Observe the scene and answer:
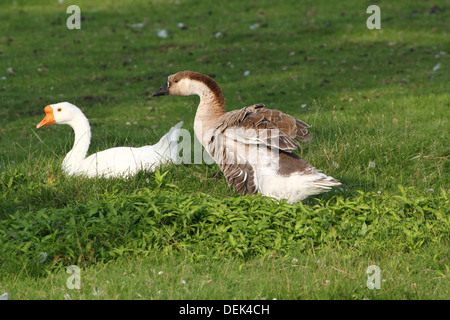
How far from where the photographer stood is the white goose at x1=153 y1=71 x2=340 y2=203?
267 inches

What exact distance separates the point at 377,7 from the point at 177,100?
9.08m

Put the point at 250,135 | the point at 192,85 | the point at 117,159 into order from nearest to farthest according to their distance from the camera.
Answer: the point at 250,135, the point at 192,85, the point at 117,159

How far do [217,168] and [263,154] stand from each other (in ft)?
5.57

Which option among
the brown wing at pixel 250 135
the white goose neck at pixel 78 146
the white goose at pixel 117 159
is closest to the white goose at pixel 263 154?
the brown wing at pixel 250 135

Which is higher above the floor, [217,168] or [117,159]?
[117,159]

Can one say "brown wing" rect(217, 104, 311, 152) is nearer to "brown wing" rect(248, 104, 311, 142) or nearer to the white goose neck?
"brown wing" rect(248, 104, 311, 142)

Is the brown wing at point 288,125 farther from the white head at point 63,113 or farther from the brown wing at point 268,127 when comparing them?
the white head at point 63,113

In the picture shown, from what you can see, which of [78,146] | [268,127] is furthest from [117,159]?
[268,127]

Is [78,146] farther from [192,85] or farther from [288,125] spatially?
[288,125]

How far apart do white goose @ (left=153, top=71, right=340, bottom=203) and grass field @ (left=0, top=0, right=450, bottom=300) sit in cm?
35

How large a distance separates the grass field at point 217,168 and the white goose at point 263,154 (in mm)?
354

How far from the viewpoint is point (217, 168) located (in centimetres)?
863

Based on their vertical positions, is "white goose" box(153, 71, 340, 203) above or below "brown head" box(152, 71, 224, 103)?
below

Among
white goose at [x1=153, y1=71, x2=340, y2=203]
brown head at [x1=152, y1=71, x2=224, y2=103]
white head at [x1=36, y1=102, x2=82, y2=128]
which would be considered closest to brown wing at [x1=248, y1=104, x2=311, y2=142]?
white goose at [x1=153, y1=71, x2=340, y2=203]
